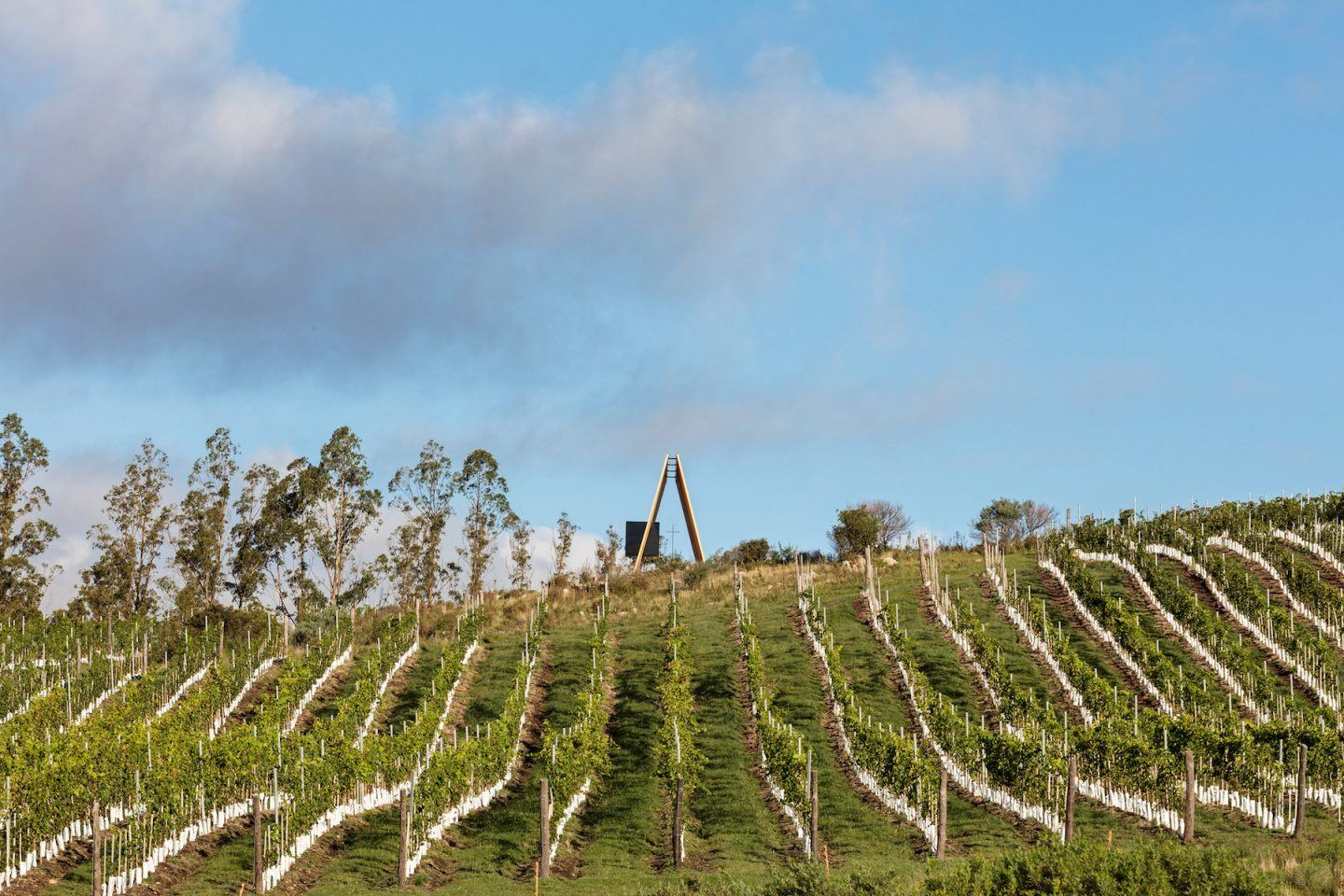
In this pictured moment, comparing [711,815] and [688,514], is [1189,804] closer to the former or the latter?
[711,815]

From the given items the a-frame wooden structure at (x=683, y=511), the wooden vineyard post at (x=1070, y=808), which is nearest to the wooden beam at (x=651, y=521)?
the a-frame wooden structure at (x=683, y=511)

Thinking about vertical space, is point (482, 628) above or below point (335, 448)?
below

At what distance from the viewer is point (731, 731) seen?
42.0 metres

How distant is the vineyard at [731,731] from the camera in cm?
2927

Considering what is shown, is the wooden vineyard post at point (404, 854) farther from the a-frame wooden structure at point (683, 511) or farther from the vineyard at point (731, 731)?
the a-frame wooden structure at point (683, 511)

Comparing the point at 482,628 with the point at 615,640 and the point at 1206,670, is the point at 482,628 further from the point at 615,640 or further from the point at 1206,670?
the point at 1206,670

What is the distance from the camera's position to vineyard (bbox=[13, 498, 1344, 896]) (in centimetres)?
2927

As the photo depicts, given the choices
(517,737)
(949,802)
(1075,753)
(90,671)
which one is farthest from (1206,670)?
(90,671)

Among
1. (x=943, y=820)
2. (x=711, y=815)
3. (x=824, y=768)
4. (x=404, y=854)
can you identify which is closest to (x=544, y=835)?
(x=404, y=854)

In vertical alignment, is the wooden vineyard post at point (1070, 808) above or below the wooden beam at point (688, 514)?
below

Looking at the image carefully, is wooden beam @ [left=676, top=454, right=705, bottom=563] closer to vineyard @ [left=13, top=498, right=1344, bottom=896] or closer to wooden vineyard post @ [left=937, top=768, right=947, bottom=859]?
vineyard @ [left=13, top=498, right=1344, bottom=896]

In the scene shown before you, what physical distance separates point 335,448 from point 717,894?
6563 centimetres

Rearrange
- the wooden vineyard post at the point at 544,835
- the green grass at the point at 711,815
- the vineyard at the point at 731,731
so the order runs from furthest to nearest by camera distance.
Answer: the vineyard at the point at 731,731, the wooden vineyard post at the point at 544,835, the green grass at the point at 711,815

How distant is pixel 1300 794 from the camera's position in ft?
105
